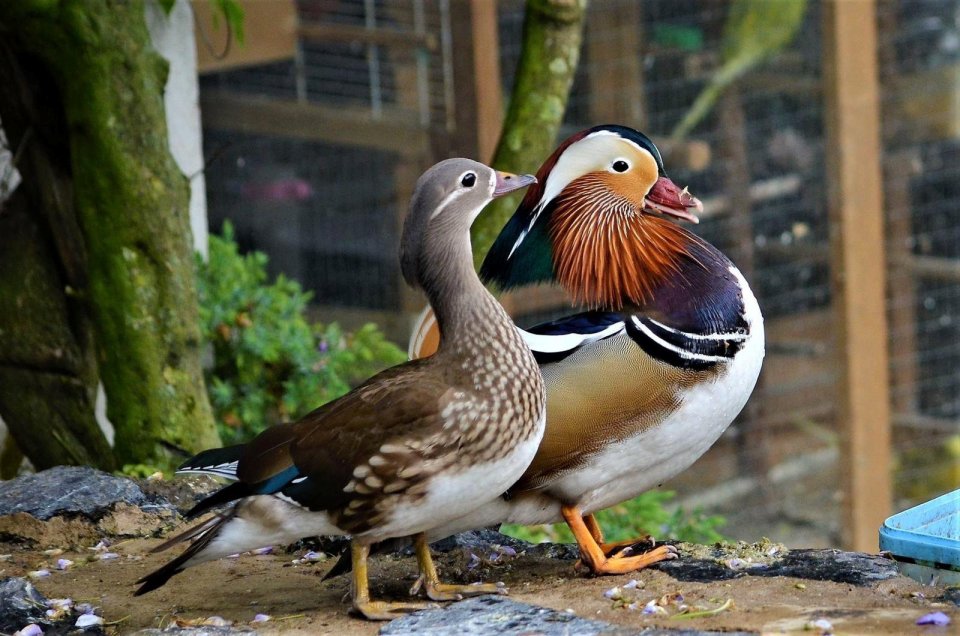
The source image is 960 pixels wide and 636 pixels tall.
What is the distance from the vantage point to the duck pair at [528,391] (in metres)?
2.66

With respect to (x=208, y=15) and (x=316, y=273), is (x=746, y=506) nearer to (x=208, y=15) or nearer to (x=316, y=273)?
(x=316, y=273)

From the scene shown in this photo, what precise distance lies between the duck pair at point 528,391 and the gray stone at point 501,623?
0.08m

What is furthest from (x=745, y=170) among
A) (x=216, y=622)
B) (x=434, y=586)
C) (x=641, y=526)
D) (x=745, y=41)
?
(x=216, y=622)

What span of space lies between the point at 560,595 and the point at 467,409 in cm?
47

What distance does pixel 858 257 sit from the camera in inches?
227

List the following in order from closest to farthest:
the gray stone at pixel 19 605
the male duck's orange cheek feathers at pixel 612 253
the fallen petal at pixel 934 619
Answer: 1. the fallen petal at pixel 934 619
2. the gray stone at pixel 19 605
3. the male duck's orange cheek feathers at pixel 612 253

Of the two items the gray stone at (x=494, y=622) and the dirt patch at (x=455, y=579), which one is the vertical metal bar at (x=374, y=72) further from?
the gray stone at (x=494, y=622)

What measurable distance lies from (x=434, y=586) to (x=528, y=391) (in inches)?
17.8

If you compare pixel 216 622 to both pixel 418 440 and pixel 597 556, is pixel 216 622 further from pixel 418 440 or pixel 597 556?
pixel 597 556

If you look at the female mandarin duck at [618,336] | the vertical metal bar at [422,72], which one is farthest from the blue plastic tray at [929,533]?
the vertical metal bar at [422,72]

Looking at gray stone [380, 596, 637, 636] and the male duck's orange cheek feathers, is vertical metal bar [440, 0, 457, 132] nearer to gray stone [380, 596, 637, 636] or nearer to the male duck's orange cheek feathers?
the male duck's orange cheek feathers

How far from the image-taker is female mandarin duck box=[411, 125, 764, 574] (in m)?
2.89

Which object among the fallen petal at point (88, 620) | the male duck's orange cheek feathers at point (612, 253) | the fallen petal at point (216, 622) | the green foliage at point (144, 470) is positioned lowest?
the green foliage at point (144, 470)

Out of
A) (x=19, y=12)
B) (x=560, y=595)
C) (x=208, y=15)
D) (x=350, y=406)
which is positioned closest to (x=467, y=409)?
(x=350, y=406)
